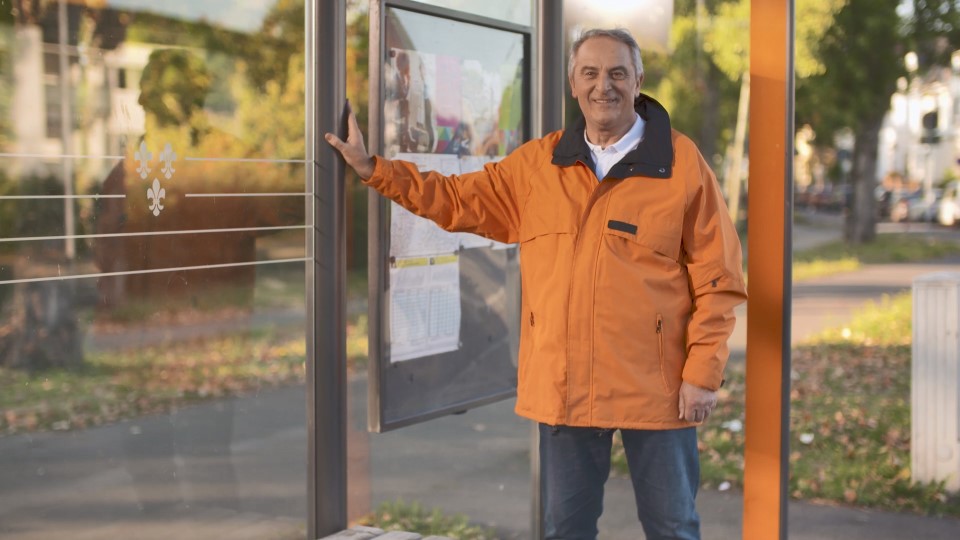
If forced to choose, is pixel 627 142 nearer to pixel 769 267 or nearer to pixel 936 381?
pixel 769 267

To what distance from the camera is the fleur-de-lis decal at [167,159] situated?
12.0ft

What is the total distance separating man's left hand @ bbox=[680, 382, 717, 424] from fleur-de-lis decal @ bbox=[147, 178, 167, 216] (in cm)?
157

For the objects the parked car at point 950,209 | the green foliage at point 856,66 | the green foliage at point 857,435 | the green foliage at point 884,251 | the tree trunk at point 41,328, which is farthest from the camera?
the parked car at point 950,209

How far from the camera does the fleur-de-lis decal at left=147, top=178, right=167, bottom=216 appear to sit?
3.62 metres

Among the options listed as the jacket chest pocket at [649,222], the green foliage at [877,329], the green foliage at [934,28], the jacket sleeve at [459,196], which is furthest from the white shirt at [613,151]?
the green foliage at [934,28]

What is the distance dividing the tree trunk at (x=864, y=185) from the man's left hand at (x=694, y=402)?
23652mm

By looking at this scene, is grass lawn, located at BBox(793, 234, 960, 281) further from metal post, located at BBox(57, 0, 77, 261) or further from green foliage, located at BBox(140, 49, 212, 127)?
metal post, located at BBox(57, 0, 77, 261)

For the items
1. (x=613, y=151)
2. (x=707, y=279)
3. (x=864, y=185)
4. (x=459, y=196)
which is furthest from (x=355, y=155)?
(x=864, y=185)

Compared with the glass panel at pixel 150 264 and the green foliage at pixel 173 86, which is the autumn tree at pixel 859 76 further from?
the green foliage at pixel 173 86

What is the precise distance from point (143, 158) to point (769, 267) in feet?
6.10

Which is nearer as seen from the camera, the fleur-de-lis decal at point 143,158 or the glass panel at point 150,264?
the glass panel at point 150,264

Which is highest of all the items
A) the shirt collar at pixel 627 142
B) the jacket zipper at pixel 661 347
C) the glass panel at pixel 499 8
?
the glass panel at pixel 499 8

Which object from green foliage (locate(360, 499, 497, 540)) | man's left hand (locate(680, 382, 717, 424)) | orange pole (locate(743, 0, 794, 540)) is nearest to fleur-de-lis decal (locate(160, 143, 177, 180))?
man's left hand (locate(680, 382, 717, 424))

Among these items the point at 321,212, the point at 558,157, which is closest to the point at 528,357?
the point at 558,157
